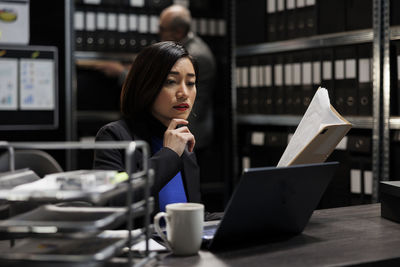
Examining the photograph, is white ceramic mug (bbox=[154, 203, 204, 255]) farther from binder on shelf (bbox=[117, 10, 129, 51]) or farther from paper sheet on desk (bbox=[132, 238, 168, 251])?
binder on shelf (bbox=[117, 10, 129, 51])

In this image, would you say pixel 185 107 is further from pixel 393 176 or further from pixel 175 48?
pixel 393 176

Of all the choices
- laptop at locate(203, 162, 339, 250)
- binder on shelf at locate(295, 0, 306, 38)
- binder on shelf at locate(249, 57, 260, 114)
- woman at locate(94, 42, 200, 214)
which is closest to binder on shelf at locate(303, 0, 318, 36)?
binder on shelf at locate(295, 0, 306, 38)

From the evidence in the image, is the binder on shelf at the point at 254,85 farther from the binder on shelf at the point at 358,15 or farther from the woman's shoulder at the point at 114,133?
the woman's shoulder at the point at 114,133

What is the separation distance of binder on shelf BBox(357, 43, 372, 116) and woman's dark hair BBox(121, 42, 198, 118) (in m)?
1.43

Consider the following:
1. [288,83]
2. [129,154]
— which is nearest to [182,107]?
[129,154]

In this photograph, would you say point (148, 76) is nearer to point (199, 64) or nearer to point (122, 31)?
point (199, 64)

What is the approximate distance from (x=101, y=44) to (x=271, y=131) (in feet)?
4.34

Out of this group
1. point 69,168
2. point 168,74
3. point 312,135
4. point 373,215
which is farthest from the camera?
point 69,168

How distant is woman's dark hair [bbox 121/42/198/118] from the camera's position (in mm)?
1684

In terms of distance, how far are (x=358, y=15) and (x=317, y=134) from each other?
6.11 ft

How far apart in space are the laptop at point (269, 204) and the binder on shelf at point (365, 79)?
1.78 m

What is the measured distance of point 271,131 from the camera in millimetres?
3824

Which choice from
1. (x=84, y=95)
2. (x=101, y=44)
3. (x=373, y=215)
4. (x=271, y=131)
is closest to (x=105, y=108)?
(x=84, y=95)

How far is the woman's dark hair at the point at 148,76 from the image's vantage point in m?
1.68
